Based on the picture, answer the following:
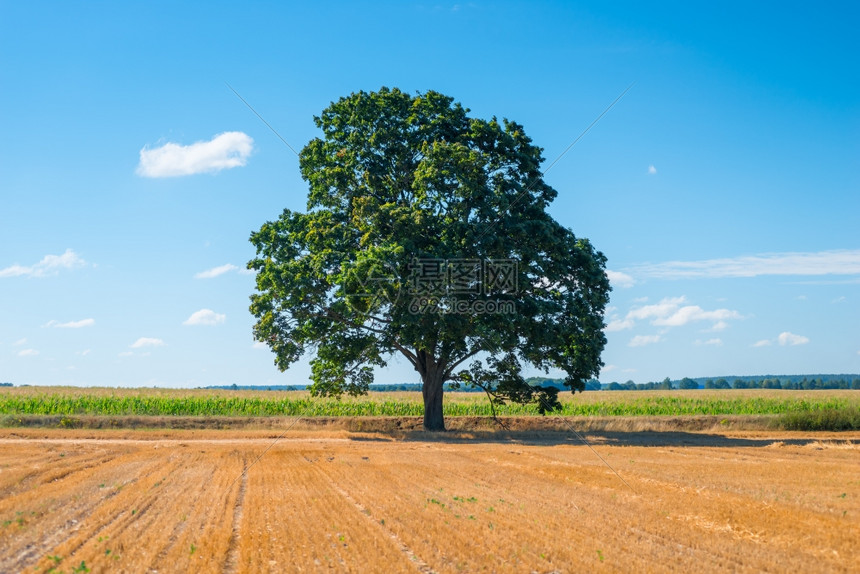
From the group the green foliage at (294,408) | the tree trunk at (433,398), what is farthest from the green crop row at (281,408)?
the tree trunk at (433,398)

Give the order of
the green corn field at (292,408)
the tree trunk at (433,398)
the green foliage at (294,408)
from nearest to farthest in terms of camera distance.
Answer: the tree trunk at (433,398), the green foliage at (294,408), the green corn field at (292,408)

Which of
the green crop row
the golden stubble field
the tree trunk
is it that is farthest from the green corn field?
the golden stubble field

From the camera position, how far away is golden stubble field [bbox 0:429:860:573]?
973 centimetres

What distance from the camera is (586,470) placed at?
19297 millimetres

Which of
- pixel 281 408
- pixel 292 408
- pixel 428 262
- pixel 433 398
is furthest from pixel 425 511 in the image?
pixel 292 408

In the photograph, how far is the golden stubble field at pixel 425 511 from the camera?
9727 millimetres

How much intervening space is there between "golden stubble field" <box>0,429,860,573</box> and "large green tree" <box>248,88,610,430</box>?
801cm

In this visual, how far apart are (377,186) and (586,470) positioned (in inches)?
733

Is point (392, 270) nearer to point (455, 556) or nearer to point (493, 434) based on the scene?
point (493, 434)

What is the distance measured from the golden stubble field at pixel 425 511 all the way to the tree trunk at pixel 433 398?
10357 millimetres

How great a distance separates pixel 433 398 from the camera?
35219 millimetres

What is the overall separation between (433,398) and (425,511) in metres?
22.1

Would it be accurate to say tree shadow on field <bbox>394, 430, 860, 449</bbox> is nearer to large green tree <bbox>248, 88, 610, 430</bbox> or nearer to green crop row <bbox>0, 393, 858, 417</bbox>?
large green tree <bbox>248, 88, 610, 430</bbox>

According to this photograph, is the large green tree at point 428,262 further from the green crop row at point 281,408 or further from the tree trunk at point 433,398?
the green crop row at point 281,408
